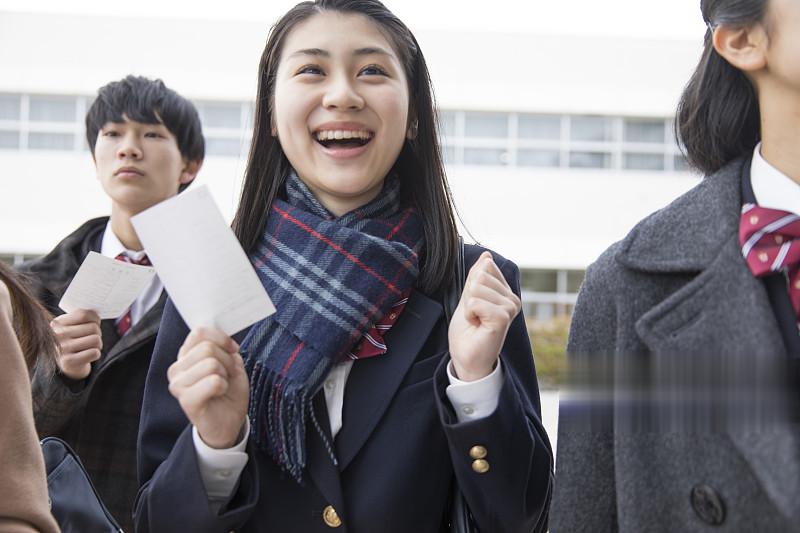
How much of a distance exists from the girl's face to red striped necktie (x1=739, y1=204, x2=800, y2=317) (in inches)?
33.7

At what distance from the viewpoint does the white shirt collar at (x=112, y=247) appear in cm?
310

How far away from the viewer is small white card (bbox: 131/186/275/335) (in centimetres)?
154

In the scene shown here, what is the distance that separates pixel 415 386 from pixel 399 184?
0.54 metres

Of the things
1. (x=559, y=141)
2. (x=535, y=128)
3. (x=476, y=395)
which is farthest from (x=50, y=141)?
(x=476, y=395)

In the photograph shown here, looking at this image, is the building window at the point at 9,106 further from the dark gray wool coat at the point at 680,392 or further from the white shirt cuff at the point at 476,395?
the dark gray wool coat at the point at 680,392

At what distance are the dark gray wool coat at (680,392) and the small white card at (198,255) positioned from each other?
25.2 inches

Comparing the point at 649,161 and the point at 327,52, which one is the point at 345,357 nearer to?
the point at 327,52

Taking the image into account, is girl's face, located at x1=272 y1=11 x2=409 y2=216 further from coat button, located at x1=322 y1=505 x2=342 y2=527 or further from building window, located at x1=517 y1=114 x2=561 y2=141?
building window, located at x1=517 y1=114 x2=561 y2=141

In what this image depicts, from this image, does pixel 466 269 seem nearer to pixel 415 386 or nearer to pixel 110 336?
pixel 415 386

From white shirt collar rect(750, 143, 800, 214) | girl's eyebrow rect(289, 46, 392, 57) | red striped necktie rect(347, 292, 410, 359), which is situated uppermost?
girl's eyebrow rect(289, 46, 392, 57)

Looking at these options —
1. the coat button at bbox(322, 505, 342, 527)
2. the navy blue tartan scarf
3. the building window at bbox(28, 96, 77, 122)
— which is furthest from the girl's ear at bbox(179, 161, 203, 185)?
the building window at bbox(28, 96, 77, 122)

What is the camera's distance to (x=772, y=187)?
61.0 inches

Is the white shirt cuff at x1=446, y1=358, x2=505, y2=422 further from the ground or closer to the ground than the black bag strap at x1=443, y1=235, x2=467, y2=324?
closer to the ground

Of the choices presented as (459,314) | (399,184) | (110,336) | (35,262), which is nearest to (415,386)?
(459,314)
